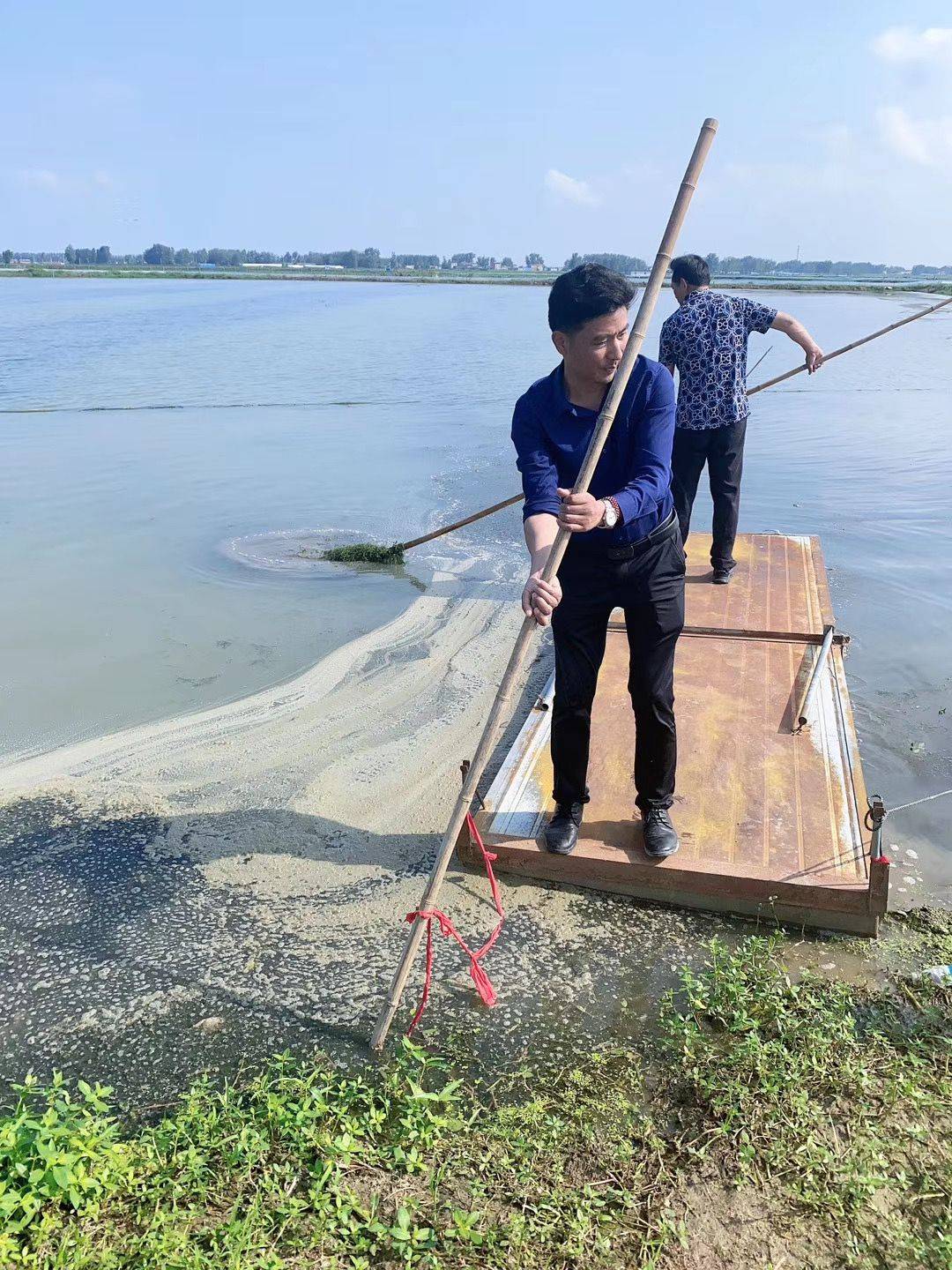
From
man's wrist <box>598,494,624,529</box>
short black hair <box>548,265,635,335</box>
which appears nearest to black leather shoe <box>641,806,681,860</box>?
man's wrist <box>598,494,624,529</box>

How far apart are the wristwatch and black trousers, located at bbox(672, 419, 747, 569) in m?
2.70

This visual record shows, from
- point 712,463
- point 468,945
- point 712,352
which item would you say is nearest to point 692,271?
point 712,352

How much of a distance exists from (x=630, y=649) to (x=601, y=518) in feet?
2.34

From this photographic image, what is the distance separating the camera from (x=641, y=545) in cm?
281

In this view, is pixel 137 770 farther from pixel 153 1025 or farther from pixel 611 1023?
pixel 611 1023

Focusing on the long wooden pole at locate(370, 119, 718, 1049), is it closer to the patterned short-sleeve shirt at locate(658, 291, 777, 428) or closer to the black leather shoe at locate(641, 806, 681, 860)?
the black leather shoe at locate(641, 806, 681, 860)

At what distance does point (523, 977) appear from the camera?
2871 millimetres

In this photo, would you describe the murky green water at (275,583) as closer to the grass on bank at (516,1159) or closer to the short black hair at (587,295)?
the grass on bank at (516,1159)

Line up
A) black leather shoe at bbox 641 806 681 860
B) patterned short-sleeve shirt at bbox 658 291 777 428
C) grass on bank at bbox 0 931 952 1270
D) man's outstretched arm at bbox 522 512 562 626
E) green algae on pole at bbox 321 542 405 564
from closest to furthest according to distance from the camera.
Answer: grass on bank at bbox 0 931 952 1270, man's outstretched arm at bbox 522 512 562 626, black leather shoe at bbox 641 806 681 860, patterned short-sleeve shirt at bbox 658 291 777 428, green algae on pole at bbox 321 542 405 564

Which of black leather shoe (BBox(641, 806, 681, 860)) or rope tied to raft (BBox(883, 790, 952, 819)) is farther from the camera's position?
rope tied to raft (BBox(883, 790, 952, 819))

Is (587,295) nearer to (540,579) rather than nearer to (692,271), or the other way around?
(540,579)

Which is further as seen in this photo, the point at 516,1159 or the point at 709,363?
the point at 709,363

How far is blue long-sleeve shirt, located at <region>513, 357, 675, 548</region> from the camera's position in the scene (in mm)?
2703

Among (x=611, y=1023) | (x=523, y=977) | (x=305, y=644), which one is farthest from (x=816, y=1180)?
(x=305, y=644)
